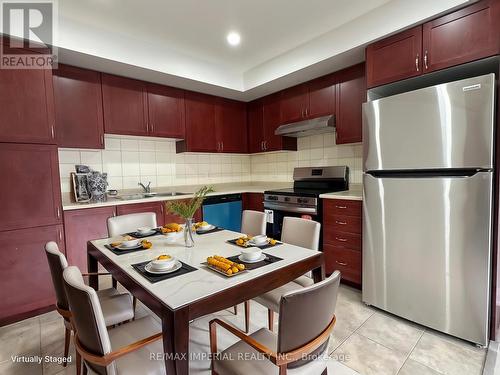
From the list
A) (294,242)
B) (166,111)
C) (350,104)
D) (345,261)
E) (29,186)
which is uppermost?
(166,111)

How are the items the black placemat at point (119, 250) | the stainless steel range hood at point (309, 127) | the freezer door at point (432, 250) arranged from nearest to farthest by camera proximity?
the black placemat at point (119, 250) < the freezer door at point (432, 250) < the stainless steel range hood at point (309, 127)

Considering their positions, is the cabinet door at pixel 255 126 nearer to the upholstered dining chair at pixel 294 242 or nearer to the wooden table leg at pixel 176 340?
the upholstered dining chair at pixel 294 242

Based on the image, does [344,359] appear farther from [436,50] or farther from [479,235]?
[436,50]

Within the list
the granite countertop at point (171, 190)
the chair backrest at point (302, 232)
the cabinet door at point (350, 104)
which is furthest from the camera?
the cabinet door at point (350, 104)

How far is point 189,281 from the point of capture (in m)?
1.15

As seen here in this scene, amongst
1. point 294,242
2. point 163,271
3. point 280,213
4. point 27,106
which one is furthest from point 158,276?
point 280,213

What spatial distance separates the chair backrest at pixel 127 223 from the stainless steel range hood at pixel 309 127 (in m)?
1.91

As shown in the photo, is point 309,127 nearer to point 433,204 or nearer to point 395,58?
point 395,58

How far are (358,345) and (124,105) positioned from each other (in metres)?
3.12

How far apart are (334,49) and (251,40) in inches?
32.2

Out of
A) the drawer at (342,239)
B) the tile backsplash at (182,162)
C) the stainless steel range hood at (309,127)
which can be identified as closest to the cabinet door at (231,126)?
the tile backsplash at (182,162)

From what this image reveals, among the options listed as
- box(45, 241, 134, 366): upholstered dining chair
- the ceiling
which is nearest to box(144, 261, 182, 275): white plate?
box(45, 241, 134, 366): upholstered dining chair

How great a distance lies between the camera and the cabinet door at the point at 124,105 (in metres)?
2.84

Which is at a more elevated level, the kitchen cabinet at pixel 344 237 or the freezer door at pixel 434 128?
the freezer door at pixel 434 128
